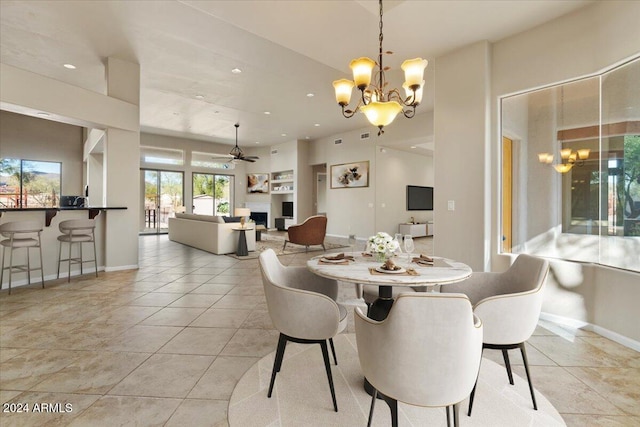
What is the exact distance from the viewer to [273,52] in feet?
14.5

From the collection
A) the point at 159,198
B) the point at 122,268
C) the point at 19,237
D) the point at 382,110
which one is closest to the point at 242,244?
the point at 122,268

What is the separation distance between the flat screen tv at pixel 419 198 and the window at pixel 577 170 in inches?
243

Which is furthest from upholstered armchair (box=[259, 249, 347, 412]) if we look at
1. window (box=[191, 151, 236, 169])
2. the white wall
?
window (box=[191, 151, 236, 169])

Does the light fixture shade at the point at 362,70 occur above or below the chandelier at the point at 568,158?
above

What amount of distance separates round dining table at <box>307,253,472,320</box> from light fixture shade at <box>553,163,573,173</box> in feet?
7.02

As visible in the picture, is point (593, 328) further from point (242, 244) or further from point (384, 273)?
point (242, 244)

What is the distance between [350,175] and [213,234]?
187 inches

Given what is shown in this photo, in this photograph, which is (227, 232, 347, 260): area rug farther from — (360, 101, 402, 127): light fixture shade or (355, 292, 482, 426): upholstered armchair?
(355, 292, 482, 426): upholstered armchair

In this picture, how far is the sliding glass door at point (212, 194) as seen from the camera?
11.6 metres

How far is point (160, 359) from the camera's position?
7.36 ft

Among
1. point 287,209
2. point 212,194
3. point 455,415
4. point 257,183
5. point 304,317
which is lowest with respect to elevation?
point 455,415

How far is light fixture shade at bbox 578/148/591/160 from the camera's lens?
2.99 metres

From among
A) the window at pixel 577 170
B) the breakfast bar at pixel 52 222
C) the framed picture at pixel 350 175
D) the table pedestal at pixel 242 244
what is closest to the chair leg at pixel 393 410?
the window at pixel 577 170

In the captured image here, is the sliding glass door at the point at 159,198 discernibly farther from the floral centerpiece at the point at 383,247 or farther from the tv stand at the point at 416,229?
the floral centerpiece at the point at 383,247
